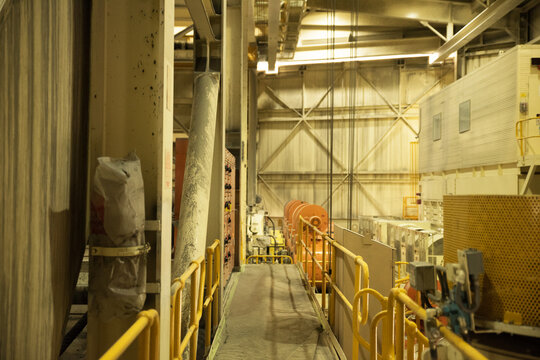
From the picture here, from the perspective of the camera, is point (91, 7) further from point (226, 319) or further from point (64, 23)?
point (226, 319)

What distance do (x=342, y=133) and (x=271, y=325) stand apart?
1431cm

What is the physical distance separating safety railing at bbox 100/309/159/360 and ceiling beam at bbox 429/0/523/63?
12.5 metres

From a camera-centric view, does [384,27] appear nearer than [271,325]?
No

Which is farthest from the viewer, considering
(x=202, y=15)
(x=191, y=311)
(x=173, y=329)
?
(x=202, y=15)

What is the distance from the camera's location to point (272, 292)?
630 cm

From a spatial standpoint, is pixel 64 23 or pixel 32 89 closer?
pixel 32 89

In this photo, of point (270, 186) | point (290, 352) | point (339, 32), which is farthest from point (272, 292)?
point (339, 32)

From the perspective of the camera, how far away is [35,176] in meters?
1.76

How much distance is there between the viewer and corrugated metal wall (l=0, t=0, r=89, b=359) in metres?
1.69

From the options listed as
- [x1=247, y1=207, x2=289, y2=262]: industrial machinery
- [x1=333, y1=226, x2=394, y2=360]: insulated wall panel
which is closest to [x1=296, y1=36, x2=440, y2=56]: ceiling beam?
[x1=247, y1=207, x2=289, y2=262]: industrial machinery

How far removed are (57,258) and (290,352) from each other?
3.15m

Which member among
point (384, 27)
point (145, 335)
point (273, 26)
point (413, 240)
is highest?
point (384, 27)

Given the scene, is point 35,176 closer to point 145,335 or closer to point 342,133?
point 145,335

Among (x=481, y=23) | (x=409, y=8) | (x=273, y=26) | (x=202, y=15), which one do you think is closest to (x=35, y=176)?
(x=202, y=15)
